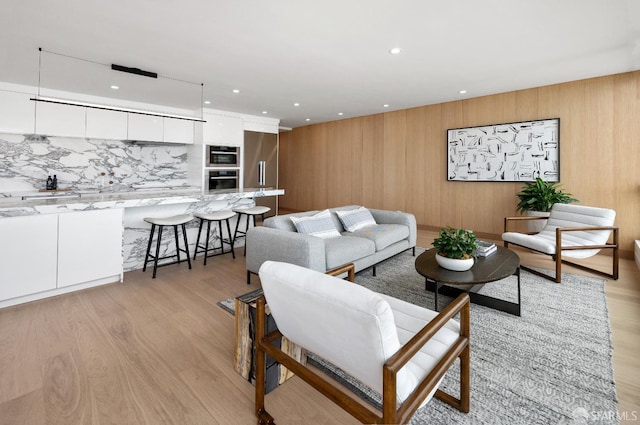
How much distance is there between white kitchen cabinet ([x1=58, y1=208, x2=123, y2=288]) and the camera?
2.98m

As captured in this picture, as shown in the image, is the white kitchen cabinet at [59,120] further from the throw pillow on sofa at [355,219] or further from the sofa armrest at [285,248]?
the throw pillow on sofa at [355,219]

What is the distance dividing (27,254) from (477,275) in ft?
12.8

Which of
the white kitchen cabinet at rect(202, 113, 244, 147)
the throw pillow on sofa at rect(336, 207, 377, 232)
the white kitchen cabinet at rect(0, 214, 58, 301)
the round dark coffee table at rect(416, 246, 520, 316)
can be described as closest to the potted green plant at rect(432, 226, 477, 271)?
the round dark coffee table at rect(416, 246, 520, 316)

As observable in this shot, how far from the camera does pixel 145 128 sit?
541cm

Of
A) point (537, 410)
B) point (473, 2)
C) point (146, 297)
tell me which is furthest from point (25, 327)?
point (473, 2)

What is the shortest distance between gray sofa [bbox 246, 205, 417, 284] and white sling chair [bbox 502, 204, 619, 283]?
4.79 ft

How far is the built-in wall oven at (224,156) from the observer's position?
629 centimetres

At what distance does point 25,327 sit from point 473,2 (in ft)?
14.1

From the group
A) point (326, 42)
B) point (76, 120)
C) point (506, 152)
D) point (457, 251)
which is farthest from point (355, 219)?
point (76, 120)

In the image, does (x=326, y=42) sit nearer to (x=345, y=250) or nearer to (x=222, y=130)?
(x=345, y=250)

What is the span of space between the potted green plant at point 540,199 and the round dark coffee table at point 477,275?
206 centimetres

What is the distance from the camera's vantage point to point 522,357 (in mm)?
2002

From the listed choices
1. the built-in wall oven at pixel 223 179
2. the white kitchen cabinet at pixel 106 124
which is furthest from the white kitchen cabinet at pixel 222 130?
the white kitchen cabinet at pixel 106 124

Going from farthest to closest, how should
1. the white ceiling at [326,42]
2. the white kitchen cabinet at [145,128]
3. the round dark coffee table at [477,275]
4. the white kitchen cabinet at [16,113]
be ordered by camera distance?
1. the white kitchen cabinet at [145,128]
2. the white kitchen cabinet at [16,113]
3. the white ceiling at [326,42]
4. the round dark coffee table at [477,275]
